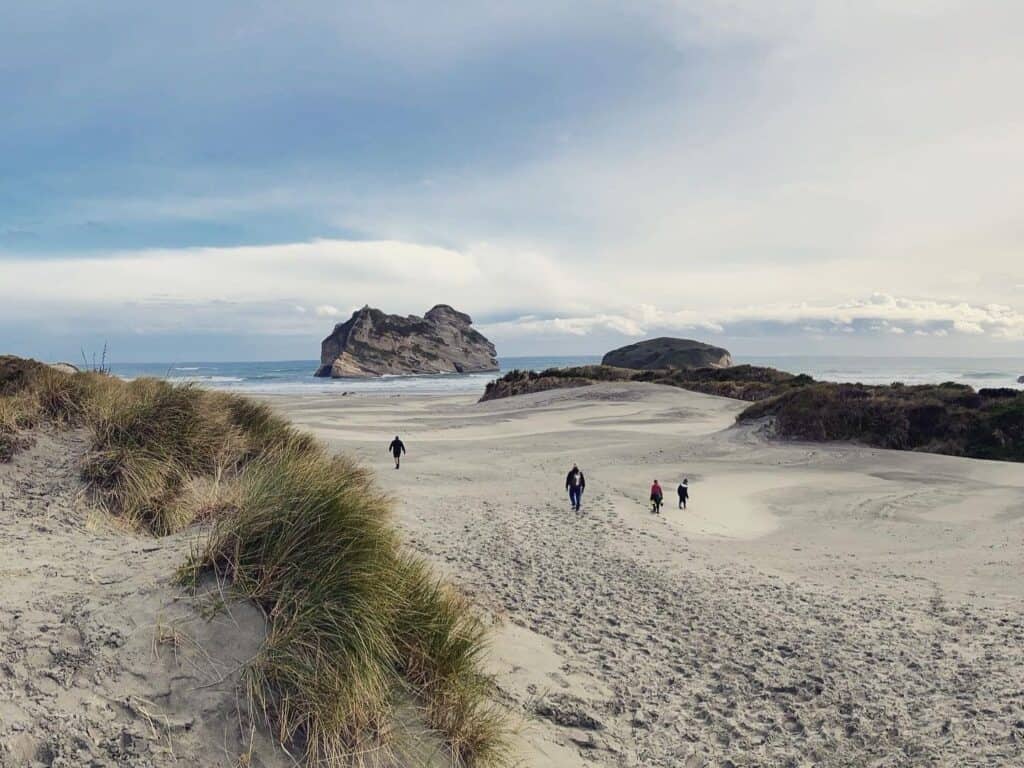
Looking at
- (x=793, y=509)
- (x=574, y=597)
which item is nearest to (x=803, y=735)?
(x=574, y=597)

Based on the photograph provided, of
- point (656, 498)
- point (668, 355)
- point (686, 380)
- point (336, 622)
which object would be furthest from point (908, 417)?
point (668, 355)

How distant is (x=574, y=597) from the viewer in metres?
9.04

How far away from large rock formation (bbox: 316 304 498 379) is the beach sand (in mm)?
87705

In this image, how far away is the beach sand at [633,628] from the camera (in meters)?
4.04

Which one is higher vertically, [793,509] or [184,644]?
[184,644]

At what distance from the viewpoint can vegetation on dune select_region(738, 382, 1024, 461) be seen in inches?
952

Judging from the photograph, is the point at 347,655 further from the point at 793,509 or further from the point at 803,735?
the point at 793,509

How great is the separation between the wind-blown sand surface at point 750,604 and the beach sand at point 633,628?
0.12ft

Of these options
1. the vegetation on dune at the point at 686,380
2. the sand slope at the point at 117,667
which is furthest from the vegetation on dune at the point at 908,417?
the sand slope at the point at 117,667

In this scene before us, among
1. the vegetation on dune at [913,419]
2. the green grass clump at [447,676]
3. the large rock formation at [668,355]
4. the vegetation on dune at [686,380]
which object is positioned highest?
the large rock formation at [668,355]

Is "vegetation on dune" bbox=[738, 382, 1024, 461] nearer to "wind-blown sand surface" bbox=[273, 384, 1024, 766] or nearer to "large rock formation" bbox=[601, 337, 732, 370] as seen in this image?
"wind-blown sand surface" bbox=[273, 384, 1024, 766]

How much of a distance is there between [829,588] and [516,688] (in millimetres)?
6108

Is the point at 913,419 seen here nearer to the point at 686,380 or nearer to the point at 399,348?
the point at 686,380

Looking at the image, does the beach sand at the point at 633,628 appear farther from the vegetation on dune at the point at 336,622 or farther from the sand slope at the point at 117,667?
the vegetation on dune at the point at 336,622
